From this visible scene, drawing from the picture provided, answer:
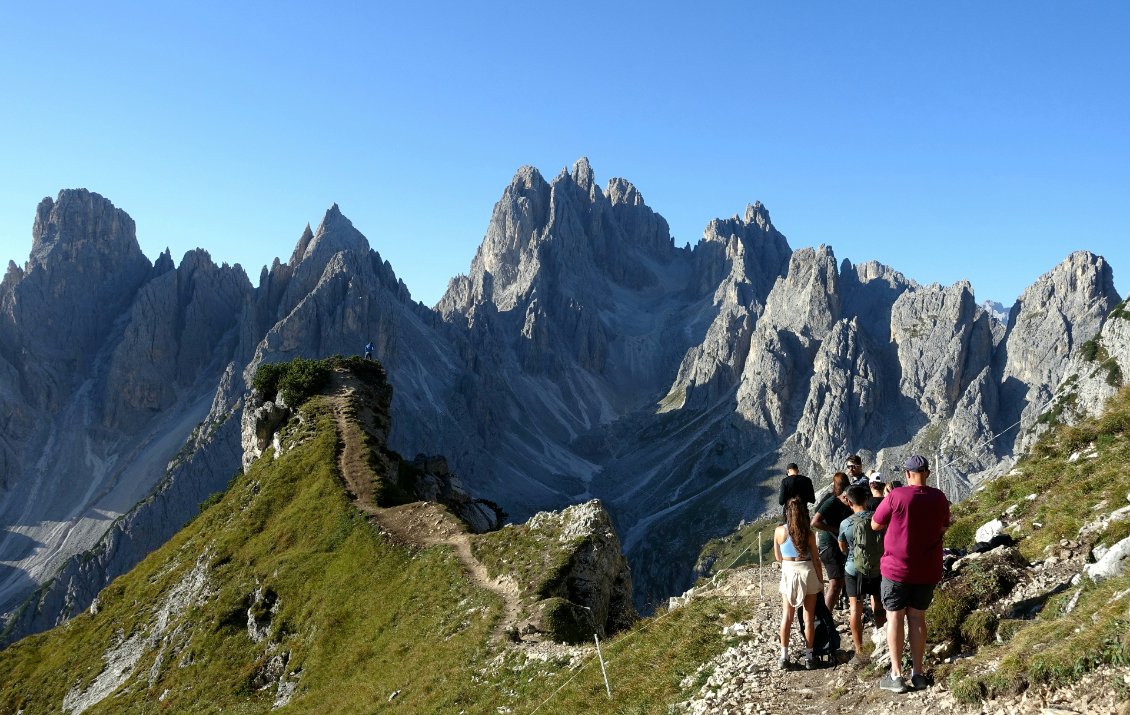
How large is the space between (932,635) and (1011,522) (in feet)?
22.5

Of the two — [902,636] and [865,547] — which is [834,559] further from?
[902,636]

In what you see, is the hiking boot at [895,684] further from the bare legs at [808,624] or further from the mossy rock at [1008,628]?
the bare legs at [808,624]

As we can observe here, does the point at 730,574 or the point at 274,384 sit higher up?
the point at 274,384

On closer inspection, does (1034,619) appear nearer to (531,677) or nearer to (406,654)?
(531,677)

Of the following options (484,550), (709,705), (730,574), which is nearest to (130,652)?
(484,550)

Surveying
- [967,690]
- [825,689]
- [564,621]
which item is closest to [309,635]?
[564,621]

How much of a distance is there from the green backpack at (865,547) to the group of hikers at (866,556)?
2 cm

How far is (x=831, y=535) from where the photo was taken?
14.2m

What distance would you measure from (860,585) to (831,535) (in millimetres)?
1440

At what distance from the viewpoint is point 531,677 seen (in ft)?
63.6

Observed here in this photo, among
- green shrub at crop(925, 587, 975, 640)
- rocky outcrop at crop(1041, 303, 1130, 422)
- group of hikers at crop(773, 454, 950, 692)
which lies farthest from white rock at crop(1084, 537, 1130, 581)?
rocky outcrop at crop(1041, 303, 1130, 422)

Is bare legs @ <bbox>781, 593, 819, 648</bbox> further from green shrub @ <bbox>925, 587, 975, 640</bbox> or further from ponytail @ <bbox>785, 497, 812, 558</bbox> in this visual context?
green shrub @ <bbox>925, 587, 975, 640</bbox>

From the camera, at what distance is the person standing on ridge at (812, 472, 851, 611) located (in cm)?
1420

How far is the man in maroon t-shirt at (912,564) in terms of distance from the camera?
11.1 m
